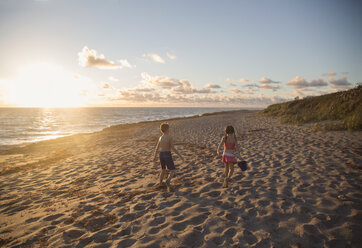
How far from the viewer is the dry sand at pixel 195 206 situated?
3227 millimetres

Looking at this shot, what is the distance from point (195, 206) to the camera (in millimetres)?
4223

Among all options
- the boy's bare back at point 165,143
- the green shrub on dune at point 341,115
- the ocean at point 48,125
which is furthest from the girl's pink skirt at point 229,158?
the ocean at point 48,125

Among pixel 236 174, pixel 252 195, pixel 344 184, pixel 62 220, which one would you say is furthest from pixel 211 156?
pixel 62 220

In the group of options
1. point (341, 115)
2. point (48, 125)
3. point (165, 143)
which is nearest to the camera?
point (165, 143)

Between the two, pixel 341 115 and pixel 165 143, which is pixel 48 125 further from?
pixel 341 115

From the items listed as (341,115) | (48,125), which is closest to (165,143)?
(341,115)

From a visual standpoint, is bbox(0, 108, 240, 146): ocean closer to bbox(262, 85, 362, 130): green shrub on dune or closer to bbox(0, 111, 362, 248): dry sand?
bbox(0, 111, 362, 248): dry sand

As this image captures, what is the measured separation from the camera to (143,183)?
19.0 ft

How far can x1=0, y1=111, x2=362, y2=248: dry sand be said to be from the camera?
10.6 ft

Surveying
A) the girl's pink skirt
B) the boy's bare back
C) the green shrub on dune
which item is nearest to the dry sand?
the girl's pink skirt

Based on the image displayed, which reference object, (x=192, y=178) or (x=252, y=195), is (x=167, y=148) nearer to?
A: (x=192, y=178)

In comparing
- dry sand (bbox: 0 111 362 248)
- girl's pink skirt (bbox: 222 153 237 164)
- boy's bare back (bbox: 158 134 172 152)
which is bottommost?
dry sand (bbox: 0 111 362 248)

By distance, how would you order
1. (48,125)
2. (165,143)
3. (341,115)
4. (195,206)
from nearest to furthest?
(195,206) < (165,143) < (341,115) < (48,125)

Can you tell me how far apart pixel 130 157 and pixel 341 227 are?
798 centimetres
